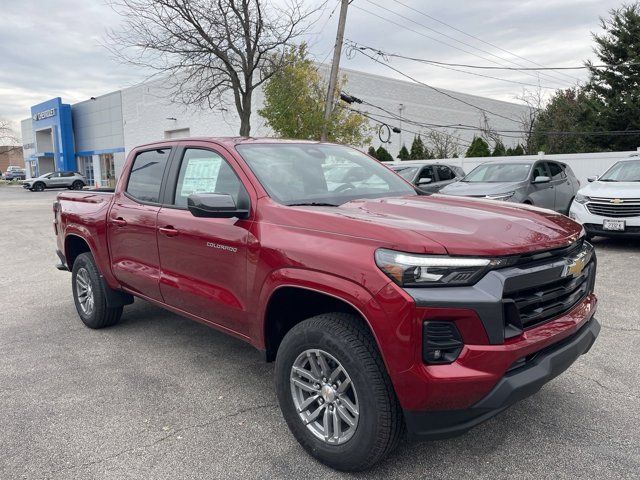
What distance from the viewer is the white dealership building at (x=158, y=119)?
3216 cm

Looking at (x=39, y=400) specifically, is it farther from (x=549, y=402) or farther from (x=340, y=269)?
(x=549, y=402)

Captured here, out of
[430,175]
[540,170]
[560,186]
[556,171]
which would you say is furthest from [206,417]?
[430,175]

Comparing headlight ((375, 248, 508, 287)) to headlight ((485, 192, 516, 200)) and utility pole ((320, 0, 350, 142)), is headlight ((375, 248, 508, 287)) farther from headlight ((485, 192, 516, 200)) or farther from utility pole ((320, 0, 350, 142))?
utility pole ((320, 0, 350, 142))

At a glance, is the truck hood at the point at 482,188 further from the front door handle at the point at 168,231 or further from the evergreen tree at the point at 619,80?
the evergreen tree at the point at 619,80

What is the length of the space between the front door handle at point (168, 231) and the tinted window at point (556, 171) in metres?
9.75

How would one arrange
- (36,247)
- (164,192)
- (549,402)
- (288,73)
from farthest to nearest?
(288,73), (36,247), (164,192), (549,402)

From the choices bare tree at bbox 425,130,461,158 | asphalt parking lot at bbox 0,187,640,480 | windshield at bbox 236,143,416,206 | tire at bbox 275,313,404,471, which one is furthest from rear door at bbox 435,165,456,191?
bare tree at bbox 425,130,461,158

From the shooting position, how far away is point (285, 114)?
56.3ft

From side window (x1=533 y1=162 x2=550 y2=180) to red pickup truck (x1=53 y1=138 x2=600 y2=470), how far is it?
7.89m

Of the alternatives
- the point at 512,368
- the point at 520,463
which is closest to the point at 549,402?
the point at 520,463

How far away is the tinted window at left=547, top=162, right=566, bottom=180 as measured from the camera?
11.5 metres

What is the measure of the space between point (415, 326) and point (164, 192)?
2.61 metres

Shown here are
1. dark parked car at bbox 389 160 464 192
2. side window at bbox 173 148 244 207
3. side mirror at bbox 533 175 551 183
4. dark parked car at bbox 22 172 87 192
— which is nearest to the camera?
side window at bbox 173 148 244 207

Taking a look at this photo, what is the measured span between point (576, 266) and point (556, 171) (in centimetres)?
997
